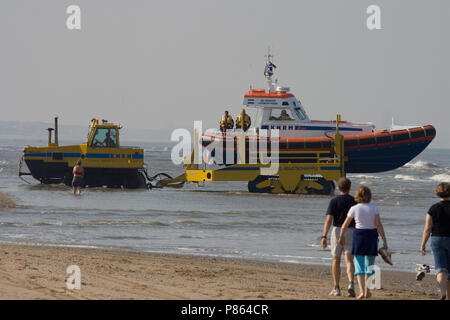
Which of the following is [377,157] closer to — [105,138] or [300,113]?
[300,113]

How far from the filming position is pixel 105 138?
28.3 m

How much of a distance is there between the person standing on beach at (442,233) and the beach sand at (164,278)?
60cm

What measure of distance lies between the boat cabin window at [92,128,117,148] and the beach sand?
50.9 feet

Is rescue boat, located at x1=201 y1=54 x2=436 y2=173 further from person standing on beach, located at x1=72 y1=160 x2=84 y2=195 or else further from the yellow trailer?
person standing on beach, located at x1=72 y1=160 x2=84 y2=195

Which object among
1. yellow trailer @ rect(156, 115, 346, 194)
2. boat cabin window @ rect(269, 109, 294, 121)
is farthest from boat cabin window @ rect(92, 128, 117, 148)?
boat cabin window @ rect(269, 109, 294, 121)

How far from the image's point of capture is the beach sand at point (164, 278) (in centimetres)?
842

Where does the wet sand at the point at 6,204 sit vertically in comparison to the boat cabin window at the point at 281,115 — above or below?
below

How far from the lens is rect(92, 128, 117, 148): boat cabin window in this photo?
92.5ft

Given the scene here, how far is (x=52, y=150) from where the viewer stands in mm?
28359

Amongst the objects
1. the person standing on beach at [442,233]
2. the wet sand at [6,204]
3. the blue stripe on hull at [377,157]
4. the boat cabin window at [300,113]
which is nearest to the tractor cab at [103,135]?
the blue stripe on hull at [377,157]

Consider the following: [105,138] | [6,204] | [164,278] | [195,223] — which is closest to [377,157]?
[105,138]

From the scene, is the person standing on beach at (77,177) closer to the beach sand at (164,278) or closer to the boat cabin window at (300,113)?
the boat cabin window at (300,113)

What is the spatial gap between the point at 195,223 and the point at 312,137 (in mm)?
12401
